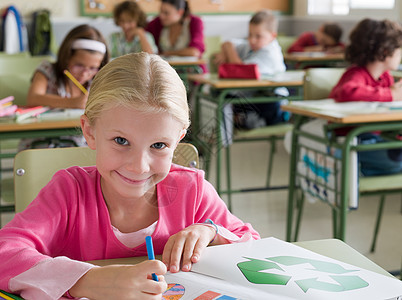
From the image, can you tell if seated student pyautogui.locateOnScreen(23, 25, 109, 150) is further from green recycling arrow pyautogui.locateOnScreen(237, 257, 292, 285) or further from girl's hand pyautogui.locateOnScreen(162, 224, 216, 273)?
green recycling arrow pyautogui.locateOnScreen(237, 257, 292, 285)

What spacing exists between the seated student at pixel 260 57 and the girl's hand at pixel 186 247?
2.43m

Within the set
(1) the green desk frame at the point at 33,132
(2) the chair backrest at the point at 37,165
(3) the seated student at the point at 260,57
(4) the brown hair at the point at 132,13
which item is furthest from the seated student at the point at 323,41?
(2) the chair backrest at the point at 37,165

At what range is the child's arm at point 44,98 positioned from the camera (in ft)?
8.01

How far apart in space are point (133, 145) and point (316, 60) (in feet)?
14.4

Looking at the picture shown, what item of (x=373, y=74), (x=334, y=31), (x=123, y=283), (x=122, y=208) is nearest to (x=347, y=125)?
(x=373, y=74)

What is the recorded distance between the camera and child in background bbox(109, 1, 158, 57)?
179 inches

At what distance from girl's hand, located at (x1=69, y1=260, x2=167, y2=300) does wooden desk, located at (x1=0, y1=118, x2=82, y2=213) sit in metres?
1.39

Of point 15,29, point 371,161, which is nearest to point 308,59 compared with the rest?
point 371,161

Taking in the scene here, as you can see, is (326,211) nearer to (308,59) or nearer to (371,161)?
(371,161)

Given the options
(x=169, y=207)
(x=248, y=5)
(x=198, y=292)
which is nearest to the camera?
(x=198, y=292)

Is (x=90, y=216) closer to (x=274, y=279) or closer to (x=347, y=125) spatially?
(x=274, y=279)

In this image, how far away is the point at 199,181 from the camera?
3.48 ft

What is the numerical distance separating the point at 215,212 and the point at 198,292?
0.31m

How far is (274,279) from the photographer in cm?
78
